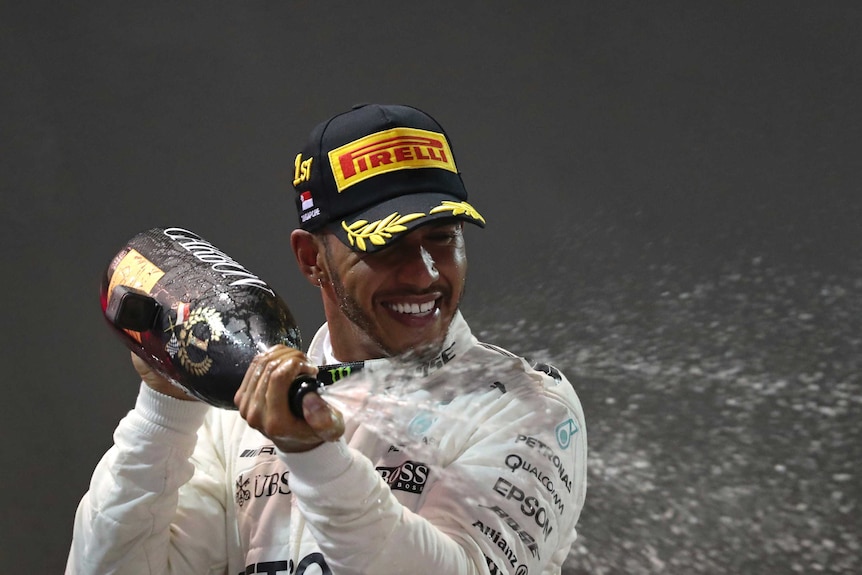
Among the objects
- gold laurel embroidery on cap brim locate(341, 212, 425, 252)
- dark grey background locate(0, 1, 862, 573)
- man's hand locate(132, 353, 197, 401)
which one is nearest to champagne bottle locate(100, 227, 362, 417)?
man's hand locate(132, 353, 197, 401)

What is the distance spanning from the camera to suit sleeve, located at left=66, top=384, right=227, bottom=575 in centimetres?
113

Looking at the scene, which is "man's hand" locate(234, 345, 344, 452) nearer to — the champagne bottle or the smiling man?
the champagne bottle

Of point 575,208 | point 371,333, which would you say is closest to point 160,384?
point 371,333

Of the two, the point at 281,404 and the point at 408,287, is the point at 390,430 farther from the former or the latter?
the point at 281,404

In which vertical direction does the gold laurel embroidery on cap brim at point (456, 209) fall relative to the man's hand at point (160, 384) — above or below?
above

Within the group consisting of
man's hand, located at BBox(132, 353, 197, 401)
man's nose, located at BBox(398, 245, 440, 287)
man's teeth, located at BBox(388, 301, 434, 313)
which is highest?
man's nose, located at BBox(398, 245, 440, 287)

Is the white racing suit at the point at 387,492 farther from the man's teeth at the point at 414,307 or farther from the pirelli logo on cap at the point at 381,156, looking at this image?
the pirelli logo on cap at the point at 381,156

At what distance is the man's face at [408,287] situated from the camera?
1173 millimetres

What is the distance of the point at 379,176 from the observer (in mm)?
1183

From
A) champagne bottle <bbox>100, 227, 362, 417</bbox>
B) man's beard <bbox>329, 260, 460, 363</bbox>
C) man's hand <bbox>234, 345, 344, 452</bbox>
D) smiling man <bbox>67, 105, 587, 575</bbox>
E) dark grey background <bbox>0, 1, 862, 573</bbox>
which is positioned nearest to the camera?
man's hand <bbox>234, 345, 344, 452</bbox>

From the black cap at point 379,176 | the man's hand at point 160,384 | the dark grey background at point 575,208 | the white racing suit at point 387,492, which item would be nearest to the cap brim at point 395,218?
the black cap at point 379,176

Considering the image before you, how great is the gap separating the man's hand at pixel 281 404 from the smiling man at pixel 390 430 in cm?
17

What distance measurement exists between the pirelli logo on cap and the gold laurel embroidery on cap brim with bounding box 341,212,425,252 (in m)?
0.06

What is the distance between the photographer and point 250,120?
2072 millimetres
